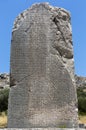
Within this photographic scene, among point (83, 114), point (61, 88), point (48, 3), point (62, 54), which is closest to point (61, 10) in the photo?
point (48, 3)

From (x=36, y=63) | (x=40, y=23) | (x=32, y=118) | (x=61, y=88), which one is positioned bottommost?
(x=32, y=118)

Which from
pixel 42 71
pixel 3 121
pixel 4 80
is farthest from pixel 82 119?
pixel 4 80

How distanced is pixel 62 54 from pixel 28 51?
874 millimetres

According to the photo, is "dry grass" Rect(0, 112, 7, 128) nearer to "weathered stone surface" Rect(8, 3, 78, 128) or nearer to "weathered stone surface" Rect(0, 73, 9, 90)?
"weathered stone surface" Rect(8, 3, 78, 128)

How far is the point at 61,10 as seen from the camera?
10.9 meters

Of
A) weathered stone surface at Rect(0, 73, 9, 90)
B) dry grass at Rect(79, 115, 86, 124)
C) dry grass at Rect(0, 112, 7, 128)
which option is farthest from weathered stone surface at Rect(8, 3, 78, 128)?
weathered stone surface at Rect(0, 73, 9, 90)

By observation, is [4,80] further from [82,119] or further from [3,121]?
[3,121]

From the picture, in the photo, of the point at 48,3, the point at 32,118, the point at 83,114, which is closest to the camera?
the point at 32,118

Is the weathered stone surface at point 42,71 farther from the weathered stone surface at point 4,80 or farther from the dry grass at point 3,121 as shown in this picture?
the weathered stone surface at point 4,80

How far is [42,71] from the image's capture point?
33.6ft

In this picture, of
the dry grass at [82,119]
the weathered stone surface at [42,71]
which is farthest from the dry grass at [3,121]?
the weathered stone surface at [42,71]

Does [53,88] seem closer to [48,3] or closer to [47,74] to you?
[47,74]

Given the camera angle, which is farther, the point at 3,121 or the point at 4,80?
the point at 4,80

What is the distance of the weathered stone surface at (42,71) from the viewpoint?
9.96 meters
